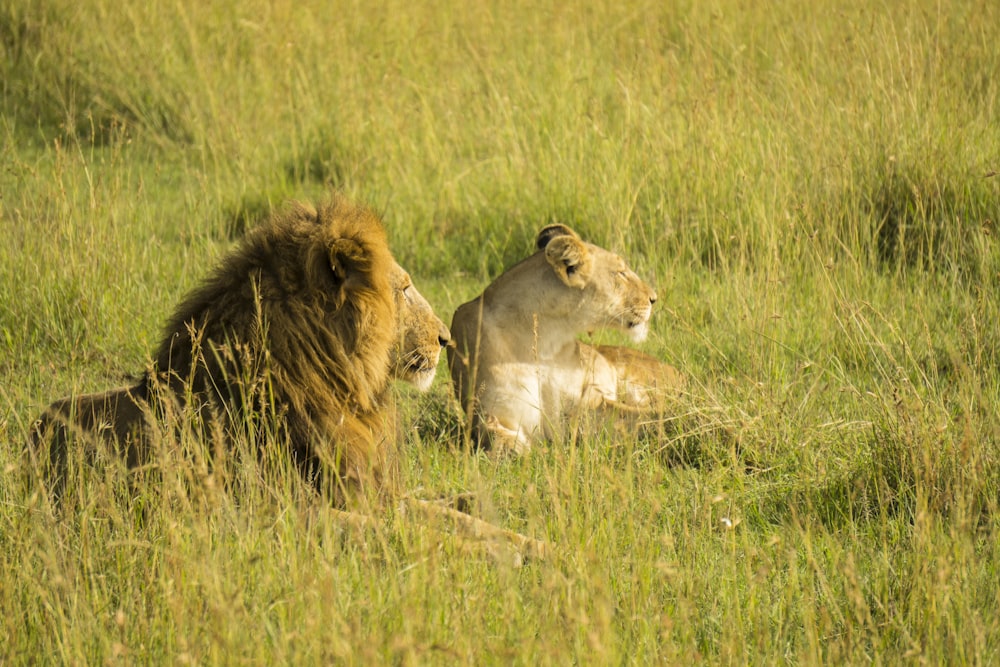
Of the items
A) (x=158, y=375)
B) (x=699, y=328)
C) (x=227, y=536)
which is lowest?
(x=699, y=328)

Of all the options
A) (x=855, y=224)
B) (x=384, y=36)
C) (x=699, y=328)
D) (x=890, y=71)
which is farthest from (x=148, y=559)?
(x=384, y=36)

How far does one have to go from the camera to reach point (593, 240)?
634cm

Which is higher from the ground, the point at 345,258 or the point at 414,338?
the point at 345,258

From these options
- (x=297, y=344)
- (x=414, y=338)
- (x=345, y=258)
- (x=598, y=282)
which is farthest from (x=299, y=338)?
(x=598, y=282)

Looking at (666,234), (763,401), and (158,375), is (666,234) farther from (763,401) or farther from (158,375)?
(158,375)

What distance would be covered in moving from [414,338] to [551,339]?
1279 millimetres

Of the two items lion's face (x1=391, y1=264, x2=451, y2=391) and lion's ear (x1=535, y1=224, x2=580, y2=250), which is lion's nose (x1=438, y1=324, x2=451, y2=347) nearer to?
lion's face (x1=391, y1=264, x2=451, y2=391)

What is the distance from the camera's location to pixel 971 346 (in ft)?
15.8

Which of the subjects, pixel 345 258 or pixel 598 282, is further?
pixel 598 282

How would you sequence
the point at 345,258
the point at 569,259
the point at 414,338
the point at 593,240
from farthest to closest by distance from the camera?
the point at 593,240 → the point at 569,259 → the point at 414,338 → the point at 345,258

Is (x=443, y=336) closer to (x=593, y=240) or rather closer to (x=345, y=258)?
(x=345, y=258)

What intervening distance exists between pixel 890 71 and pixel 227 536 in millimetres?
4652

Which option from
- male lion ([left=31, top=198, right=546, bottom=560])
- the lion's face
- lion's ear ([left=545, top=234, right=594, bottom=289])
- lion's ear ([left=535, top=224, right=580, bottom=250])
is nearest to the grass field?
male lion ([left=31, top=198, right=546, bottom=560])

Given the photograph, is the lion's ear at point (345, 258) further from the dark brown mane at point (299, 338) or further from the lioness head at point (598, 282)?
the lioness head at point (598, 282)
